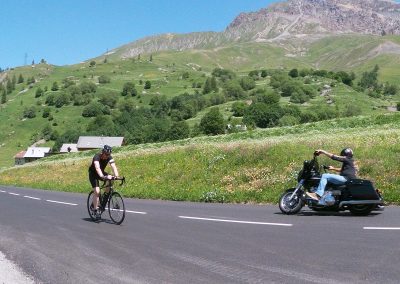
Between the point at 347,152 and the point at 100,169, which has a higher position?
the point at 347,152

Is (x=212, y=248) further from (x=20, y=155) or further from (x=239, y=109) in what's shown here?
(x=20, y=155)

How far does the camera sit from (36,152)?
16225 cm

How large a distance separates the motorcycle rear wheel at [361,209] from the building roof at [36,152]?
158 m

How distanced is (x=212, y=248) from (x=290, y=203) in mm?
5188

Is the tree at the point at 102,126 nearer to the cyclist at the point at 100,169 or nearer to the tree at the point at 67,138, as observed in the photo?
the tree at the point at 67,138

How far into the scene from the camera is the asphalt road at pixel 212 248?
726 cm

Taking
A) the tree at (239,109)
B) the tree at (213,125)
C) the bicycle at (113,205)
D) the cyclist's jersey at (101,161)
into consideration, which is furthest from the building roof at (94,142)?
Answer: the bicycle at (113,205)

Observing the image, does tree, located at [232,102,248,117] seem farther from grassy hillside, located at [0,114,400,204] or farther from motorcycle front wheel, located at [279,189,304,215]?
motorcycle front wheel, located at [279,189,304,215]

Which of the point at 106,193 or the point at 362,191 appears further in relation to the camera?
the point at 106,193

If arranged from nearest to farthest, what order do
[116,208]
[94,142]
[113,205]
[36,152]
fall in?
[116,208] → [113,205] → [94,142] → [36,152]

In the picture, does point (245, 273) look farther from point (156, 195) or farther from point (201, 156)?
point (201, 156)

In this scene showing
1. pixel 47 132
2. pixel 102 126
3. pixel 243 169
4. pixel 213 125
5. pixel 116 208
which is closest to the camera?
pixel 116 208

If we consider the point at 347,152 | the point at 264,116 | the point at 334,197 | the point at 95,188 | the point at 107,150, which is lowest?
the point at 95,188

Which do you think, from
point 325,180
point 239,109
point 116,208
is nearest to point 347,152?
point 325,180
